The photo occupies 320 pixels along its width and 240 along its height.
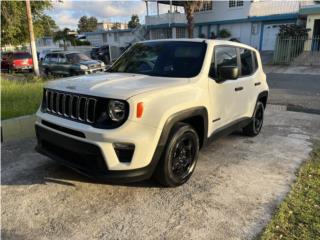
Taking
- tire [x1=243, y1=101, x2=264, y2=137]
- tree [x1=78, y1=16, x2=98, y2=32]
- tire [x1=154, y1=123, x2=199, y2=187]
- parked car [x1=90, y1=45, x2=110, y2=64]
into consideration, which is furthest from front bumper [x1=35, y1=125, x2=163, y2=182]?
tree [x1=78, y1=16, x2=98, y2=32]

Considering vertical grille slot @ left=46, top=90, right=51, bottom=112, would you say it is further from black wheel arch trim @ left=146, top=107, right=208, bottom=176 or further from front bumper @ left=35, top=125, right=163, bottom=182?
black wheel arch trim @ left=146, top=107, right=208, bottom=176

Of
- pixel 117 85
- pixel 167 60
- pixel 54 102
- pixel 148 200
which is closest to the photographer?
pixel 117 85

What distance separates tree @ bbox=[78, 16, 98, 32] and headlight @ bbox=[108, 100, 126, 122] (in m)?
96.0

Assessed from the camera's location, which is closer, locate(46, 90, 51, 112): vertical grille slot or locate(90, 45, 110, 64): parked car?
locate(46, 90, 51, 112): vertical grille slot

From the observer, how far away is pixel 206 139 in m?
4.24

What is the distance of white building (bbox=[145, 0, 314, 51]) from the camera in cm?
2714

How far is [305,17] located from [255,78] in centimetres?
2334

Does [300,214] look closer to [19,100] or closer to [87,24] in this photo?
[19,100]

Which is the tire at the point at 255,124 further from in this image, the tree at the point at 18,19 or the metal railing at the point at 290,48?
the metal railing at the point at 290,48

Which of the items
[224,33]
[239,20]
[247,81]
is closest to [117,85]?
[247,81]

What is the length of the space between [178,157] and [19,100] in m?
4.90

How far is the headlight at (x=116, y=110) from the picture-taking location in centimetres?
321

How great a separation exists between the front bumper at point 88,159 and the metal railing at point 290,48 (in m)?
21.2

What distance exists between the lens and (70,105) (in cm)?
356
